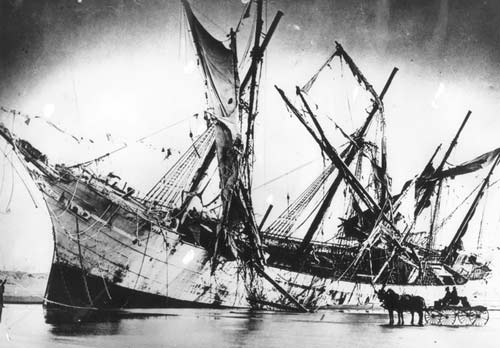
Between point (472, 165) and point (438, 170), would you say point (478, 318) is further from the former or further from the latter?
point (438, 170)

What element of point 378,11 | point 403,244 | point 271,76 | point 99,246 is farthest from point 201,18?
point 403,244

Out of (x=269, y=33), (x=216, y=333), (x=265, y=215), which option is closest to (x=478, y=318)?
(x=265, y=215)

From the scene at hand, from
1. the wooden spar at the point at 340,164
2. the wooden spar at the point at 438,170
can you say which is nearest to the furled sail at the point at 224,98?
the wooden spar at the point at 340,164

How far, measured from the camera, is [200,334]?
23.0ft

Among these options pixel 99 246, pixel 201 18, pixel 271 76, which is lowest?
pixel 99 246

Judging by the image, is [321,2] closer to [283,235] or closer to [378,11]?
[378,11]

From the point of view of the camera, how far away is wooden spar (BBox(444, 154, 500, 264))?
10718 mm

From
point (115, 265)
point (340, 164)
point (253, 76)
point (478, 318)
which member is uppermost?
point (253, 76)

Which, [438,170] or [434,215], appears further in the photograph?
[434,215]

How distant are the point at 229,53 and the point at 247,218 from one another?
345 centimetres

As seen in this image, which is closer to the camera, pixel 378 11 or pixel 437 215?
pixel 378 11

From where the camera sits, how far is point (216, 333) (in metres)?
7.11

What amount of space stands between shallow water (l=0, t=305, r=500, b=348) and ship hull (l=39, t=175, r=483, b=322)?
0.53 m

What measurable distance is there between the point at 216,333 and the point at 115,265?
3.03 meters
